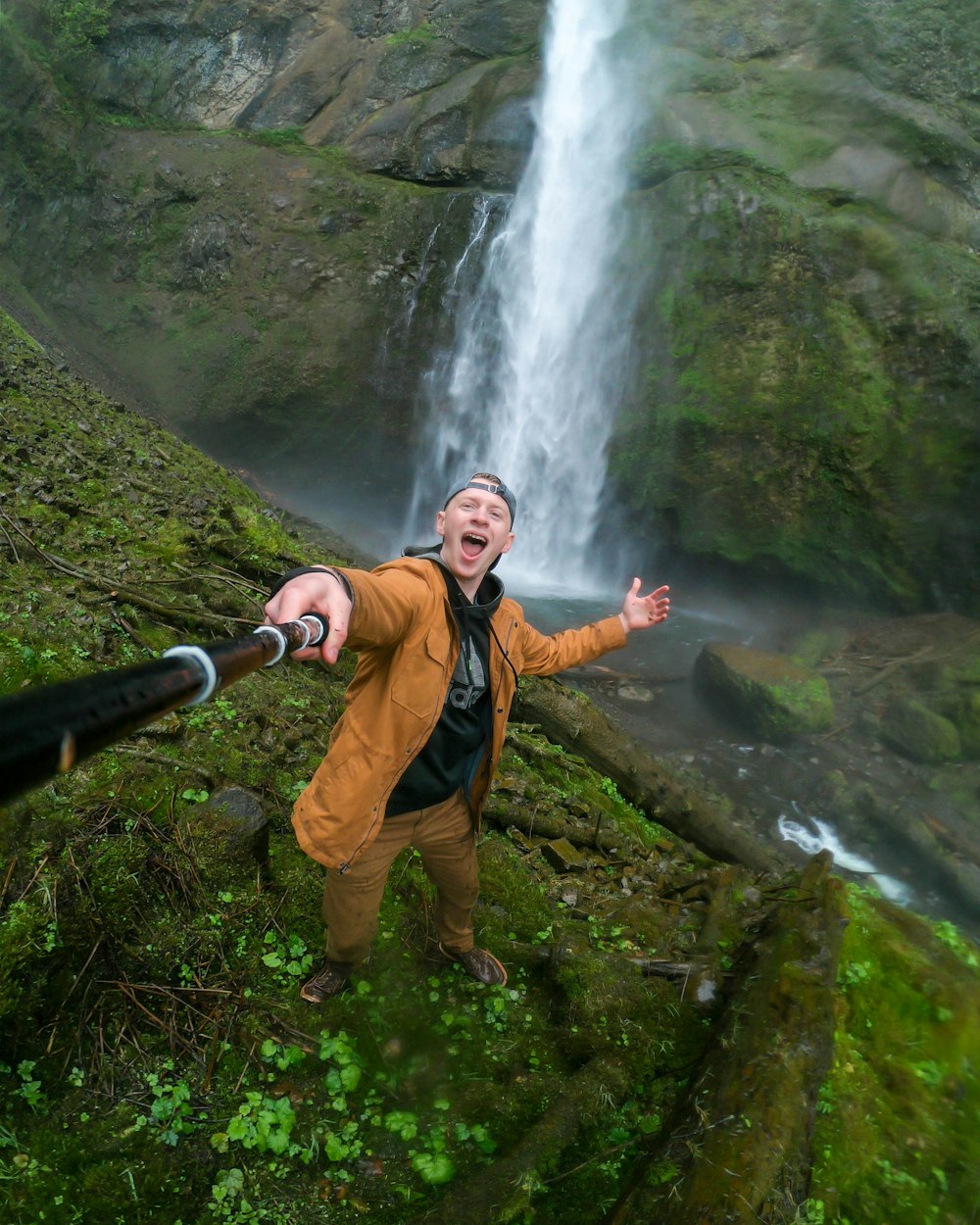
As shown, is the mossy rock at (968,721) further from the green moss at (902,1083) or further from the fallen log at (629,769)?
the green moss at (902,1083)

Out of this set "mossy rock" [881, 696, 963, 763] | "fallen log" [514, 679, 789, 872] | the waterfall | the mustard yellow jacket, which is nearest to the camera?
the mustard yellow jacket

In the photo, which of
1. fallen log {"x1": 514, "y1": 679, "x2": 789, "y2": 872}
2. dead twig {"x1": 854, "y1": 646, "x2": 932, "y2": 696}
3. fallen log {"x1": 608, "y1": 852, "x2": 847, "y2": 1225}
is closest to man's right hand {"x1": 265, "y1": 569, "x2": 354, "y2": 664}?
fallen log {"x1": 608, "y1": 852, "x2": 847, "y2": 1225}

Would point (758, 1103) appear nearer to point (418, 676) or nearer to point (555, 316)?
point (418, 676)

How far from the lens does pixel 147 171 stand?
14.9 metres

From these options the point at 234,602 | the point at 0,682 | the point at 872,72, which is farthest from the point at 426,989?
the point at 872,72

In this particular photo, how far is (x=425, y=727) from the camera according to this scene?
2.16 metres

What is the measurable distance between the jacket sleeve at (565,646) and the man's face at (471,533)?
434 mm

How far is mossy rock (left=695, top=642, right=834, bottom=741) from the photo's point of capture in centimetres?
1041

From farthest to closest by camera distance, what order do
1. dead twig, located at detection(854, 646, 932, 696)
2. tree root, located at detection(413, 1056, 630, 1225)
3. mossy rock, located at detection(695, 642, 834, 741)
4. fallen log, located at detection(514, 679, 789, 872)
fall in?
dead twig, located at detection(854, 646, 932, 696) → mossy rock, located at detection(695, 642, 834, 741) → fallen log, located at detection(514, 679, 789, 872) → tree root, located at detection(413, 1056, 630, 1225)

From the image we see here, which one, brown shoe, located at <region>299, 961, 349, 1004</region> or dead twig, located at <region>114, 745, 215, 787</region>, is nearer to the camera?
brown shoe, located at <region>299, 961, 349, 1004</region>

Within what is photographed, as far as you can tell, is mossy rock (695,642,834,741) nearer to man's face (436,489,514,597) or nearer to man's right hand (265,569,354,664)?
man's face (436,489,514,597)

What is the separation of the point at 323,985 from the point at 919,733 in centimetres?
1057

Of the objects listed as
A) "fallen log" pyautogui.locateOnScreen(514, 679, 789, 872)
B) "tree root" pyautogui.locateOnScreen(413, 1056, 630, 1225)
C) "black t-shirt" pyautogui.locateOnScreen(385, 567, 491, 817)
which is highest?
"black t-shirt" pyautogui.locateOnScreen(385, 567, 491, 817)

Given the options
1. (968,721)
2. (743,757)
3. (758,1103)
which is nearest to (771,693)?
(743,757)
